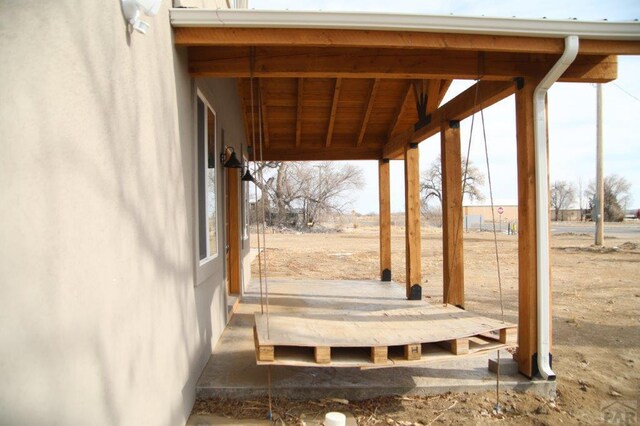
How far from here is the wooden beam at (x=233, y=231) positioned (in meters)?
6.68

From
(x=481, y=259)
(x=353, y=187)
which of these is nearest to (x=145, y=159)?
(x=481, y=259)

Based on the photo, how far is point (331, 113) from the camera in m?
7.20

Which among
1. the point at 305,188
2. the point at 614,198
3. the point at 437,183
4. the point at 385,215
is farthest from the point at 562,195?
the point at 385,215

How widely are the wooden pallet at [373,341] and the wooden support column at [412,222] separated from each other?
9.55ft

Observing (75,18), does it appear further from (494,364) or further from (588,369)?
(588,369)

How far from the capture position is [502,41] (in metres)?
3.40

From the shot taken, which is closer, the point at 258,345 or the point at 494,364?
the point at 258,345

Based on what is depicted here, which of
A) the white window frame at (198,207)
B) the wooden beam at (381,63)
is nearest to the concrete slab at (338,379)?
the white window frame at (198,207)

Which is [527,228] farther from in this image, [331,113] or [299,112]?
[299,112]

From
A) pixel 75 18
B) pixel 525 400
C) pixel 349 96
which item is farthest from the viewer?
pixel 349 96

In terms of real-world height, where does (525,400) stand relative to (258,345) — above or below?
below

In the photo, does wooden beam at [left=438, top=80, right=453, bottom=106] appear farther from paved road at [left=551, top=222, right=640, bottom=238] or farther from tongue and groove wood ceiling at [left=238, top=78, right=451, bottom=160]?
paved road at [left=551, top=222, right=640, bottom=238]

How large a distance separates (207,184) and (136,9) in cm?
245

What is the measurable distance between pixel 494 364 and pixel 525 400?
42 centimetres
